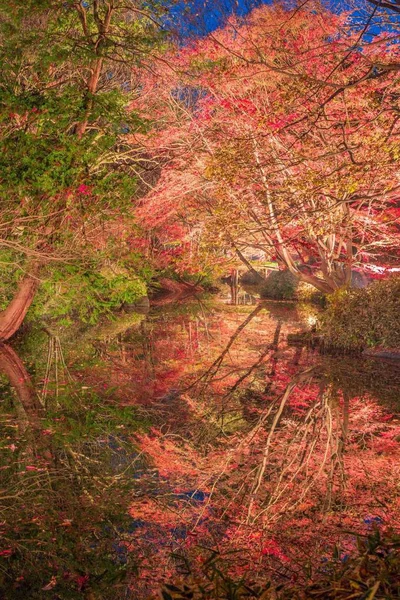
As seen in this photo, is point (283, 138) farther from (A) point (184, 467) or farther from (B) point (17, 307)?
(A) point (184, 467)

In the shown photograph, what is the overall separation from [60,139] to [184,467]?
7252mm

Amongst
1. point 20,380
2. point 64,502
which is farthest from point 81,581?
point 20,380

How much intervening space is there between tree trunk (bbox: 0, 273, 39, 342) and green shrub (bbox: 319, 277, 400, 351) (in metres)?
7.05

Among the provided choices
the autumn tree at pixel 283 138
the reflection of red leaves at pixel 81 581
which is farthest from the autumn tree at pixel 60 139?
the reflection of red leaves at pixel 81 581

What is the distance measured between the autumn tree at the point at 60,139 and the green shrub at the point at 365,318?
484cm

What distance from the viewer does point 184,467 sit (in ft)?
23.9

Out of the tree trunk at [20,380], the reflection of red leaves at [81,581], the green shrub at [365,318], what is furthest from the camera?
the green shrub at [365,318]

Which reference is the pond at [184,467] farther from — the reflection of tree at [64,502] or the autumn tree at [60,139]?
the autumn tree at [60,139]

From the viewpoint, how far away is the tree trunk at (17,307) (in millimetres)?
14980

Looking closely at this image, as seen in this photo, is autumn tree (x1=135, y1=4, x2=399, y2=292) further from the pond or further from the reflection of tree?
the reflection of tree

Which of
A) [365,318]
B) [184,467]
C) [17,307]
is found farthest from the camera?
[365,318]

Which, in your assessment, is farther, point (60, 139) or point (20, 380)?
point (60, 139)

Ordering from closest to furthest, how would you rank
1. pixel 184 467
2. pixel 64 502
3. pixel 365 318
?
pixel 64 502 → pixel 184 467 → pixel 365 318

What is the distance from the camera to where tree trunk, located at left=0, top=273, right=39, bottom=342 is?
49.1 feet
